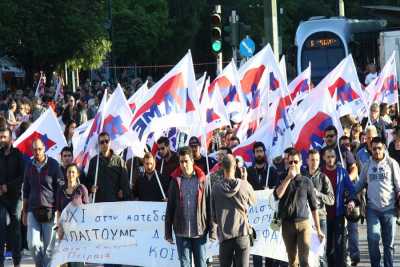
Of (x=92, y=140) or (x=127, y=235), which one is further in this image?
(x=92, y=140)

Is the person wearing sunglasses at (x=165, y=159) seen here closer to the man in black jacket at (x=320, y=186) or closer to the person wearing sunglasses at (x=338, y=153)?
the person wearing sunglasses at (x=338, y=153)

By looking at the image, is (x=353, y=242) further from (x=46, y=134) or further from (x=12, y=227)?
(x=46, y=134)

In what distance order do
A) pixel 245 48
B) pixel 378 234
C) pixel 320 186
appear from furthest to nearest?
pixel 245 48 < pixel 378 234 < pixel 320 186

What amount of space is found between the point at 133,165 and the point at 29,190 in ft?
6.70

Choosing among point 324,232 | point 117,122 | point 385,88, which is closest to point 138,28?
point 385,88

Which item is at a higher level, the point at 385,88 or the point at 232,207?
the point at 385,88

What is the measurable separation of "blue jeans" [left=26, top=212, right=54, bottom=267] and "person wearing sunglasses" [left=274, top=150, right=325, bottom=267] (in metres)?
2.68

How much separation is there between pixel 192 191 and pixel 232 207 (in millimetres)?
494

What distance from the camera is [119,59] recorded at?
208 feet

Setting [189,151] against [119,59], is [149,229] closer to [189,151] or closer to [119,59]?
[189,151]

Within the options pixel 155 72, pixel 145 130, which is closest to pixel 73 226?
pixel 145 130

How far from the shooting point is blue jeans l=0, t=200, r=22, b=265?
527 inches

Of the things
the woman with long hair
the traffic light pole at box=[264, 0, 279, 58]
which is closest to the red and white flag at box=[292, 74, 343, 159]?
the woman with long hair

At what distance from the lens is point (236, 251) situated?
10.8 metres
